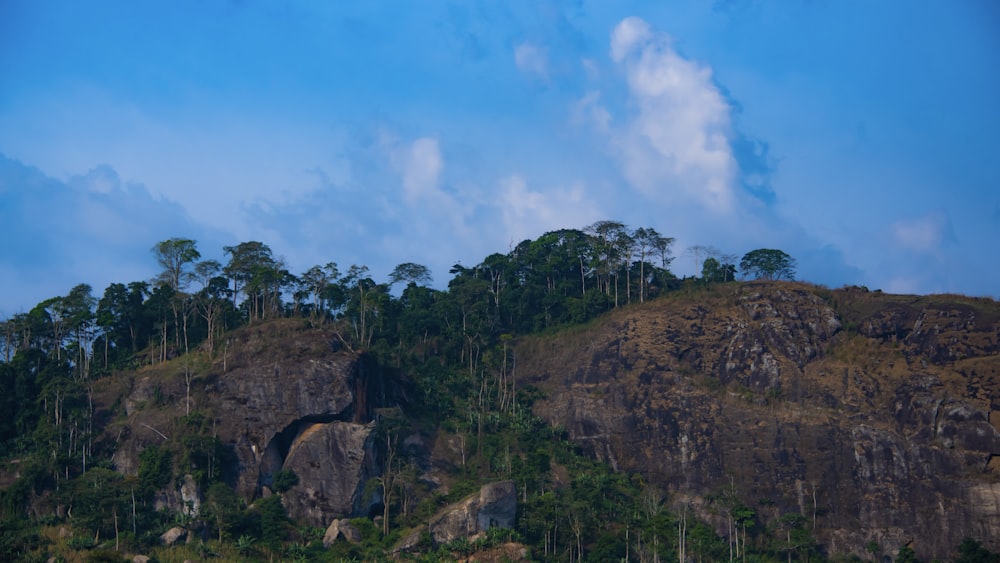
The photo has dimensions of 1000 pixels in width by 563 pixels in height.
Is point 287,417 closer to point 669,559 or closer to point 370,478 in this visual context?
point 370,478

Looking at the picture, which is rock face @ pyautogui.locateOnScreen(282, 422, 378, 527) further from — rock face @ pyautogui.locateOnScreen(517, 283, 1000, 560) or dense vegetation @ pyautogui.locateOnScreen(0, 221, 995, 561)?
rock face @ pyautogui.locateOnScreen(517, 283, 1000, 560)

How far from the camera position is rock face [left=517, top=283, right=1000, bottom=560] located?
67.0 metres

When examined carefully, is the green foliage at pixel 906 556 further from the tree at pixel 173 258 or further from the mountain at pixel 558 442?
the tree at pixel 173 258

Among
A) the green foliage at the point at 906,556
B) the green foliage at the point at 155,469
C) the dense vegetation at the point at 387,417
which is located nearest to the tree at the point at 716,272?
the dense vegetation at the point at 387,417

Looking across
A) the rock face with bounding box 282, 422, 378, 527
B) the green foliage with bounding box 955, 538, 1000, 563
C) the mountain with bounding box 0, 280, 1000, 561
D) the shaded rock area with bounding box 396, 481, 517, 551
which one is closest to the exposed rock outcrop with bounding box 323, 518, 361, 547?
the mountain with bounding box 0, 280, 1000, 561

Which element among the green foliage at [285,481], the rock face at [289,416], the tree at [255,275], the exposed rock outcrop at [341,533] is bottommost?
the exposed rock outcrop at [341,533]

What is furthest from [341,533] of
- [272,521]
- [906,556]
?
[906,556]

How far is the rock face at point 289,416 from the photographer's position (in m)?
65.7

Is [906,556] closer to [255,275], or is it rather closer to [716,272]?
[716,272]

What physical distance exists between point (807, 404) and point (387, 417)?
91.0 feet

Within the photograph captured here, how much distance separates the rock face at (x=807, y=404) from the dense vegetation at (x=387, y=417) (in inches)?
85.8

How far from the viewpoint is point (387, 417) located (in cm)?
6906

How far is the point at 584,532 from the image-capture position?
63.6 metres

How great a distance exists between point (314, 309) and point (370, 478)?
18704mm
